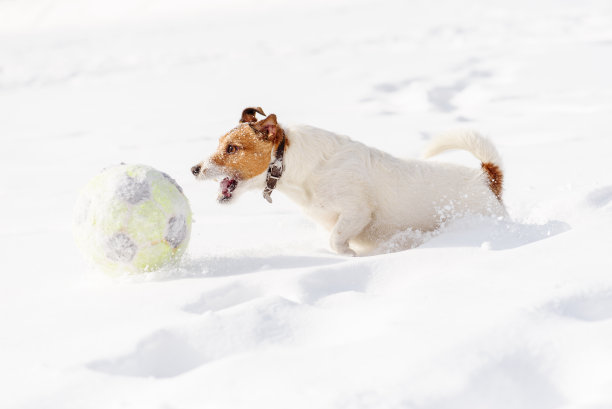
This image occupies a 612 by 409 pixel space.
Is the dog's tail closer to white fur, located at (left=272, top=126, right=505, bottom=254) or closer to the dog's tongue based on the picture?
white fur, located at (left=272, top=126, right=505, bottom=254)

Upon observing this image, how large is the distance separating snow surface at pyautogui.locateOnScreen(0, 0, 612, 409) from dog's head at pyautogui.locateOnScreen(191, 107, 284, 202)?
1.16ft

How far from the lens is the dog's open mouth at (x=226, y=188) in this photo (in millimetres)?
3205

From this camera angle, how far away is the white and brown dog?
125 inches

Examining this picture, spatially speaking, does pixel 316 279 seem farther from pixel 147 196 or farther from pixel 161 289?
pixel 147 196

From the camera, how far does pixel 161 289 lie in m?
2.57

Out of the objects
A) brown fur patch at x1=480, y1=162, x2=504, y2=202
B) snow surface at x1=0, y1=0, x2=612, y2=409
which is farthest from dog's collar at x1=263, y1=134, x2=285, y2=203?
brown fur patch at x1=480, y1=162, x2=504, y2=202

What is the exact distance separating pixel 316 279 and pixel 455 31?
12936 millimetres

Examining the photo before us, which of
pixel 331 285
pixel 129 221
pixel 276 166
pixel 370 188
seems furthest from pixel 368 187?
pixel 129 221

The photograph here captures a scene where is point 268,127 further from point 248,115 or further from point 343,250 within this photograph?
point 343,250

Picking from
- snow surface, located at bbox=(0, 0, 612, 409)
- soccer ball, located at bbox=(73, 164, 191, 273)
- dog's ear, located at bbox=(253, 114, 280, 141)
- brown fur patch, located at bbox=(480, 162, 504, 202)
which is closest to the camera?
snow surface, located at bbox=(0, 0, 612, 409)

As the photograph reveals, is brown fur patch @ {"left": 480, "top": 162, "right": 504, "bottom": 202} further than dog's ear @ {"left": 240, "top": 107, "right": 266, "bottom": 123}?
Yes

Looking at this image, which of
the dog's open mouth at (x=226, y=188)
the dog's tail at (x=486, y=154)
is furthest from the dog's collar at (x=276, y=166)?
the dog's tail at (x=486, y=154)

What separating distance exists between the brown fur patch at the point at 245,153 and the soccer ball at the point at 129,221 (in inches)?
13.6

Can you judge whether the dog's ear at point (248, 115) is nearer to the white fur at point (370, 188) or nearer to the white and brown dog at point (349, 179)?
the white and brown dog at point (349, 179)
